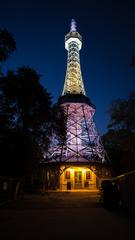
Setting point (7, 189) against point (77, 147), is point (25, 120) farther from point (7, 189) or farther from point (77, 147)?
point (77, 147)

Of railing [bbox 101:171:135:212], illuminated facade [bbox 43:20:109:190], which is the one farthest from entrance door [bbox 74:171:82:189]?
railing [bbox 101:171:135:212]

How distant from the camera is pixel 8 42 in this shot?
12766 millimetres

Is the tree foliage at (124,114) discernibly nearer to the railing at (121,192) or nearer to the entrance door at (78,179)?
the railing at (121,192)

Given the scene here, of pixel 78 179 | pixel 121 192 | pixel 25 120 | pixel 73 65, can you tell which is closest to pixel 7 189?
pixel 25 120

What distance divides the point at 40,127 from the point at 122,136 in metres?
7.21

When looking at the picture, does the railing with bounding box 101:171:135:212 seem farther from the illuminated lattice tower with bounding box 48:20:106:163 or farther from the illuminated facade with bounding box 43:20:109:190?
the illuminated lattice tower with bounding box 48:20:106:163

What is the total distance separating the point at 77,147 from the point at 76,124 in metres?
5.58

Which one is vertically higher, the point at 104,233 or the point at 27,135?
the point at 27,135

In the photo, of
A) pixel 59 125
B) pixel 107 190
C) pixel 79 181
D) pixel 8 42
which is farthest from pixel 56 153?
pixel 8 42

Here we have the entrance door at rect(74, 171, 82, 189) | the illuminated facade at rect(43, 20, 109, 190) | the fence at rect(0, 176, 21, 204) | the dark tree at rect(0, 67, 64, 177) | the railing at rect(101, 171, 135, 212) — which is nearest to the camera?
the railing at rect(101, 171, 135, 212)

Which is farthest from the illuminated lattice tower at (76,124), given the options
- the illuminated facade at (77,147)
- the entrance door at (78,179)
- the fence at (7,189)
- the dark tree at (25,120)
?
the fence at (7,189)

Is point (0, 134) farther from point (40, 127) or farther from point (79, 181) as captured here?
point (79, 181)

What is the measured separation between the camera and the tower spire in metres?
54.4

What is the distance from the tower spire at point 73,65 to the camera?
178 feet
